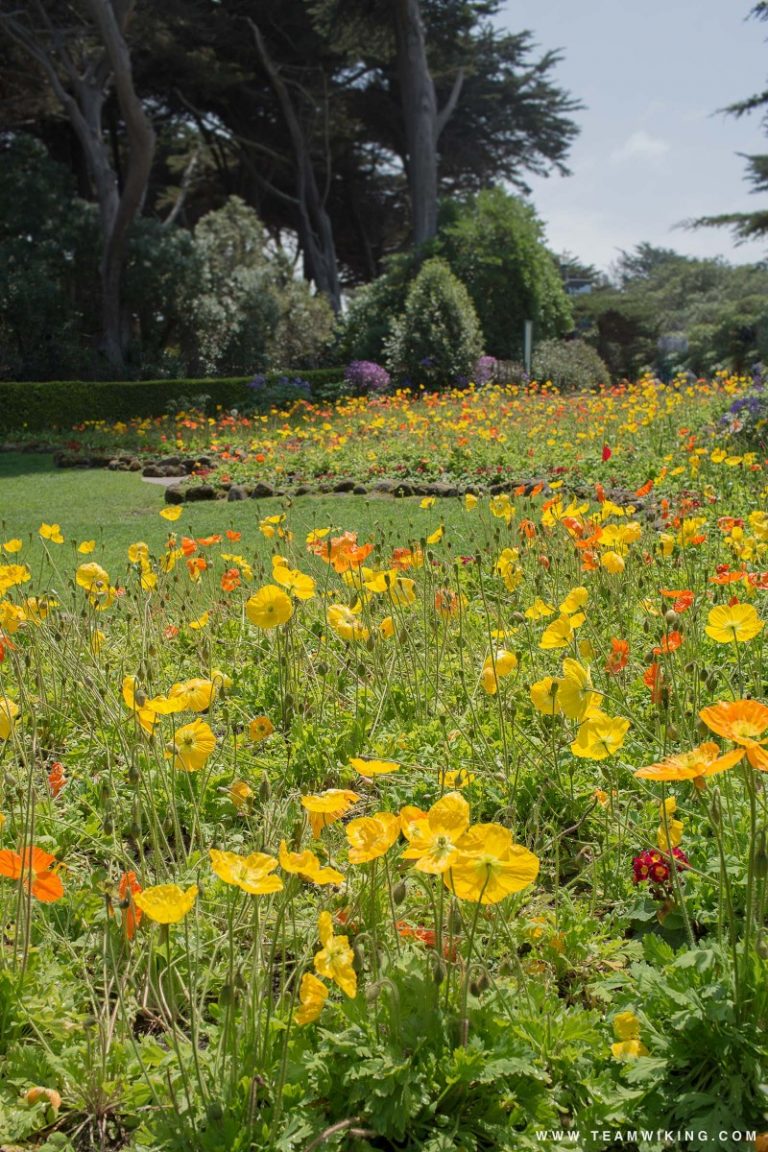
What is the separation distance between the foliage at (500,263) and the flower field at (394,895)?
755 inches

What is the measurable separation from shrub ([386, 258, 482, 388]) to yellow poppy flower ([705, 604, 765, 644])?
56.6 ft

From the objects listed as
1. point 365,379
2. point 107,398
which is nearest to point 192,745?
point 107,398

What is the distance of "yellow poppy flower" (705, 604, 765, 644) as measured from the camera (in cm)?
161

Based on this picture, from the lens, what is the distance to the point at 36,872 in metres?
1.36

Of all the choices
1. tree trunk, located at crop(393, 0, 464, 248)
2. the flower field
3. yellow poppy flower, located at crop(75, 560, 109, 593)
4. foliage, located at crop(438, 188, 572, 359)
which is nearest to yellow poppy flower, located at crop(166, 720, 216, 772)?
the flower field

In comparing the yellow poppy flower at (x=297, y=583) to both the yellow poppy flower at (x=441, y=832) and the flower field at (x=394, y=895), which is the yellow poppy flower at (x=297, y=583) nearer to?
the flower field at (x=394, y=895)

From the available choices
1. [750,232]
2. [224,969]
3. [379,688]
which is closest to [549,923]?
[224,969]

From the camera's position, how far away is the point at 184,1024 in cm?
162

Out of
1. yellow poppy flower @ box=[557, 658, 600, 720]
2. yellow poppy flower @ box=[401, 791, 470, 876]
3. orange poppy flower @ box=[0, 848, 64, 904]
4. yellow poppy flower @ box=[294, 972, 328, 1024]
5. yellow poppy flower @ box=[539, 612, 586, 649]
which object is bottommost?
yellow poppy flower @ box=[294, 972, 328, 1024]

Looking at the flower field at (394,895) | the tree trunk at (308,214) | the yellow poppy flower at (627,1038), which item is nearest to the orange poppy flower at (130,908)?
the flower field at (394,895)

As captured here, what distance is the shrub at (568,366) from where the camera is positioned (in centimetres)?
1948

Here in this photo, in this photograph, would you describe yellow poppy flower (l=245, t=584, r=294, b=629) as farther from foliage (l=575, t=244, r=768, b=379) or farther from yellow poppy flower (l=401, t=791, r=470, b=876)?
foliage (l=575, t=244, r=768, b=379)

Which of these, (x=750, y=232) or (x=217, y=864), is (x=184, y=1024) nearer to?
(x=217, y=864)

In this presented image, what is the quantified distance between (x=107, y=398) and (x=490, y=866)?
57.1ft
